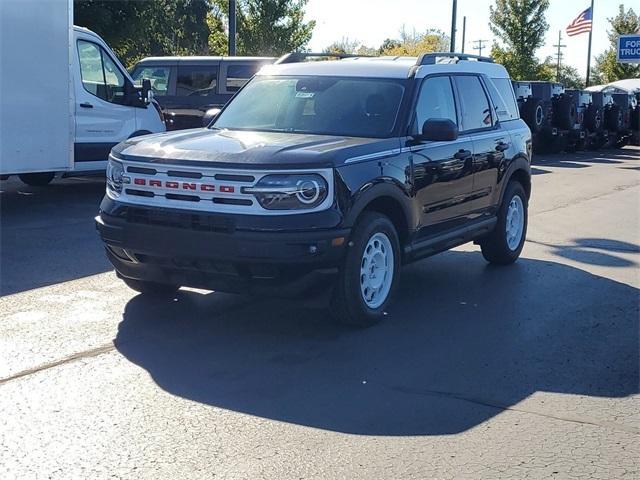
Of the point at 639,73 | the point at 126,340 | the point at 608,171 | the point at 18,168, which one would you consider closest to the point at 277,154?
the point at 126,340

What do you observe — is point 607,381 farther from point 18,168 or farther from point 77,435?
point 18,168

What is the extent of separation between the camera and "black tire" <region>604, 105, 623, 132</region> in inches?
1243

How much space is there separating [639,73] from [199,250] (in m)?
57.6

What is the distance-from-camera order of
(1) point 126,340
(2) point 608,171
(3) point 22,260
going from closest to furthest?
1. (1) point 126,340
2. (3) point 22,260
3. (2) point 608,171

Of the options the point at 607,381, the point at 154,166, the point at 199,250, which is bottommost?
the point at 607,381

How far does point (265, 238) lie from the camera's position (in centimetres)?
582

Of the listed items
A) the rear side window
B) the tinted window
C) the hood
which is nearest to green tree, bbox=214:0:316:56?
the tinted window

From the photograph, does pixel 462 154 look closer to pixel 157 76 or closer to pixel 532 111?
pixel 157 76

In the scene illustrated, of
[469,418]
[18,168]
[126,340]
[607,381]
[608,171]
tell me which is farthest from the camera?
[608,171]

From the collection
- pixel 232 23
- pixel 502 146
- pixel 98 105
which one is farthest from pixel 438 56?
pixel 232 23

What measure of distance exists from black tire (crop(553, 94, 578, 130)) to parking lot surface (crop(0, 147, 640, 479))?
19862mm

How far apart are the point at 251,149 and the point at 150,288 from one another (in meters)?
1.56

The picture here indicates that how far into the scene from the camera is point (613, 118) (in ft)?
104

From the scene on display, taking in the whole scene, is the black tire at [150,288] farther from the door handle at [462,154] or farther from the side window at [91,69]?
the side window at [91,69]
